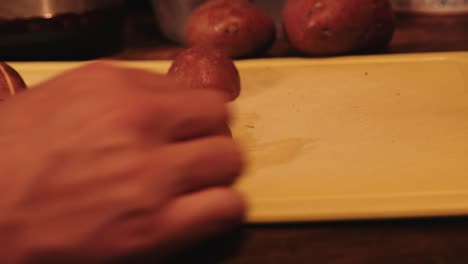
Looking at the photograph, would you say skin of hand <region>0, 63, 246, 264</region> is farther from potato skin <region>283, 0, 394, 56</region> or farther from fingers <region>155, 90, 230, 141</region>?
potato skin <region>283, 0, 394, 56</region>

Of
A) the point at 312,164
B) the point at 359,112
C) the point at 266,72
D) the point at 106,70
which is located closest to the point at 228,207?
the point at 106,70

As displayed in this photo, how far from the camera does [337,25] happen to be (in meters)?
1.00

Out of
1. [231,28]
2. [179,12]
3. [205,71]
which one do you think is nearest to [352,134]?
[205,71]

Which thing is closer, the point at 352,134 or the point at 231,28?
the point at 352,134

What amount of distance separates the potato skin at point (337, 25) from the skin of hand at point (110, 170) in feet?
1.82

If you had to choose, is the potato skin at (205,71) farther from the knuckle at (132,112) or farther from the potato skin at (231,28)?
the knuckle at (132,112)

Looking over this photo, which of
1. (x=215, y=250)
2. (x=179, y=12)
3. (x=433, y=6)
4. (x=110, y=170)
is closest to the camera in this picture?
(x=110, y=170)

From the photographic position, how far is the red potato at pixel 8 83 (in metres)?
0.80

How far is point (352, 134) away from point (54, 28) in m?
0.55

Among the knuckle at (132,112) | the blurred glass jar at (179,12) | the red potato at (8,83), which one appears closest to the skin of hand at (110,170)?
the knuckle at (132,112)

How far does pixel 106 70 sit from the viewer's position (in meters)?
0.49

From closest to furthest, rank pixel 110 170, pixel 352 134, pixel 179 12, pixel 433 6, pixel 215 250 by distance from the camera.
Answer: pixel 110 170 → pixel 215 250 → pixel 352 134 → pixel 179 12 → pixel 433 6

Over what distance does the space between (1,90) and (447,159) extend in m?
0.52

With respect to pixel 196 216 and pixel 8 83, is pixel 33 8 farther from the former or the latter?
pixel 196 216
